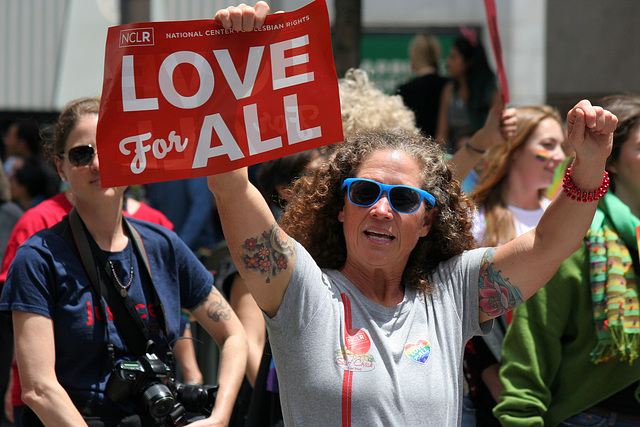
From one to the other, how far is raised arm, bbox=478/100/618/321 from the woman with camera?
3.51 ft

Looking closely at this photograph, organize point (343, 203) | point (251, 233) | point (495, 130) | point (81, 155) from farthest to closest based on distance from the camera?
1. point (495, 130)
2. point (81, 155)
3. point (343, 203)
4. point (251, 233)

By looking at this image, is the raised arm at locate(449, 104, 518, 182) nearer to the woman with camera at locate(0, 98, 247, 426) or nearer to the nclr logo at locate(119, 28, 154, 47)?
the woman with camera at locate(0, 98, 247, 426)

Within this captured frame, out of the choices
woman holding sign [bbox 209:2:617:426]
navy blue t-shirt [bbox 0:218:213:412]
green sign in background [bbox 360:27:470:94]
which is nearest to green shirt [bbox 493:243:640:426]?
woman holding sign [bbox 209:2:617:426]

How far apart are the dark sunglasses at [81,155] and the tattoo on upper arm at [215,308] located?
0.69 metres

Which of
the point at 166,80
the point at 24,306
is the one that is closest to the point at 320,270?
the point at 166,80

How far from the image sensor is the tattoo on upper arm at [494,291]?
2.37m

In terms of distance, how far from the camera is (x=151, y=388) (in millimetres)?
2596

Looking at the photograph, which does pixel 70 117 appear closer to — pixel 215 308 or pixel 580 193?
pixel 215 308

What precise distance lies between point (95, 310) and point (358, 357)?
0.99 metres

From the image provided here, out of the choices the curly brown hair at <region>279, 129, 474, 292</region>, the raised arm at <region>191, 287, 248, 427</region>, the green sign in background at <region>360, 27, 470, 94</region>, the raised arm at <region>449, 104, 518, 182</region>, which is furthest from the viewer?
the green sign in background at <region>360, 27, 470, 94</region>

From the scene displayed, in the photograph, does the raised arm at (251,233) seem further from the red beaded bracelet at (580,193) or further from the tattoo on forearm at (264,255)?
the red beaded bracelet at (580,193)

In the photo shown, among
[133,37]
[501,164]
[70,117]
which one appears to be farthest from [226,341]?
[501,164]

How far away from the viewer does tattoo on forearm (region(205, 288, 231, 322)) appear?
3008mm

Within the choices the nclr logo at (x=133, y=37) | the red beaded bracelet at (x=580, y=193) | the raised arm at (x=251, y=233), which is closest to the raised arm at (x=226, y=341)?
the raised arm at (x=251, y=233)
